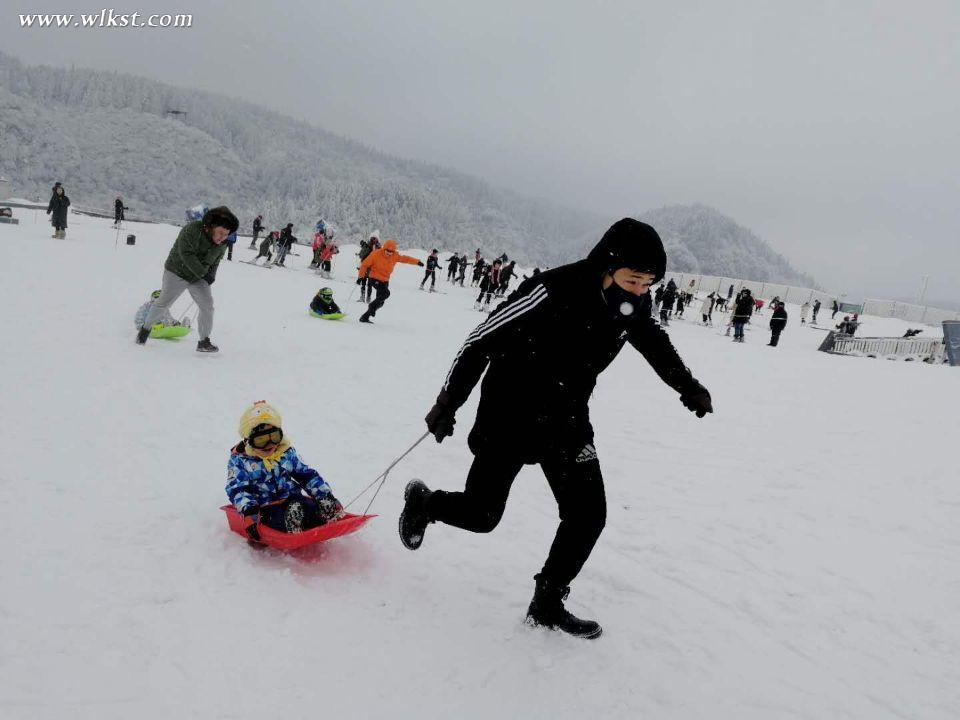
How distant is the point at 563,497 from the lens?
8.02ft

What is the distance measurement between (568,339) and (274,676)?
5.45 feet

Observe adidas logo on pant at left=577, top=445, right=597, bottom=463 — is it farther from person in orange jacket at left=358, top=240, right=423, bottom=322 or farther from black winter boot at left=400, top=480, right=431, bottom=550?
person in orange jacket at left=358, top=240, right=423, bottom=322

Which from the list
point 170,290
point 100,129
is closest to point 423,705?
point 170,290

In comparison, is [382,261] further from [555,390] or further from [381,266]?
[555,390]

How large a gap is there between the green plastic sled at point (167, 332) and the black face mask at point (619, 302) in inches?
280

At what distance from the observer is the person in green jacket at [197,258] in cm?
644

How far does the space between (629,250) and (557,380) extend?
0.58 meters

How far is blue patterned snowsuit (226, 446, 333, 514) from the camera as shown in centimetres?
290

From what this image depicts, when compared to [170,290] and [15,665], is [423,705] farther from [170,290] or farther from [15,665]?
[170,290]

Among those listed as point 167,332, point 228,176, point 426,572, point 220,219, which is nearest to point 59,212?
point 167,332

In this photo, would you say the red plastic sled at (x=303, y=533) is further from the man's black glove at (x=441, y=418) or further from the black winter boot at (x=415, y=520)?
the man's black glove at (x=441, y=418)

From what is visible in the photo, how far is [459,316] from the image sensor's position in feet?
56.0

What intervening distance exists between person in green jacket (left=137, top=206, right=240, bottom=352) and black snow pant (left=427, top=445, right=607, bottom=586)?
5187 millimetres

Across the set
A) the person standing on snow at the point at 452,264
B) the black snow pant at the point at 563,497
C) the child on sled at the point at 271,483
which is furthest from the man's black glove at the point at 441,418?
the person standing on snow at the point at 452,264
